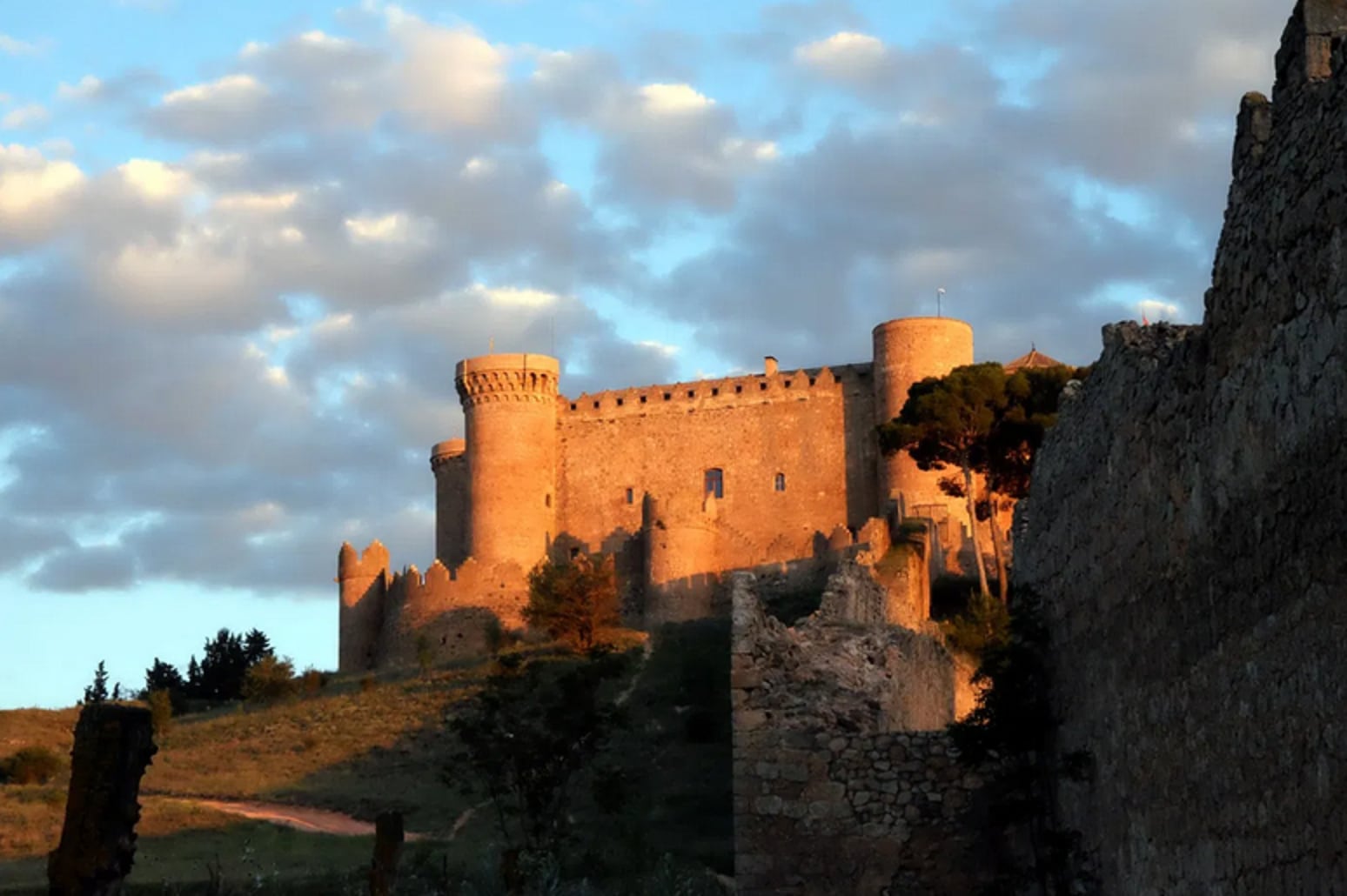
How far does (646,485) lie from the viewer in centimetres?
5453

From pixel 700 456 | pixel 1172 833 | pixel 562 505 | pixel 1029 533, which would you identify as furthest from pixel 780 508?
pixel 1172 833

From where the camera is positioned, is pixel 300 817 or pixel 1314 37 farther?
pixel 300 817

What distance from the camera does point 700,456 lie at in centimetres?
5416

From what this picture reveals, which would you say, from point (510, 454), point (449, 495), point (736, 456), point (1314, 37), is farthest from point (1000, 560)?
point (1314, 37)

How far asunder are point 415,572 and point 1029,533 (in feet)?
131

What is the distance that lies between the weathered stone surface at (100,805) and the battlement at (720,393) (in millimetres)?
45099

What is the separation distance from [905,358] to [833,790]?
127 ft

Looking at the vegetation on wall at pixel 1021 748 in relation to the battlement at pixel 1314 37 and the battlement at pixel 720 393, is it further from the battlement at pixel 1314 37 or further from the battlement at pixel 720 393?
the battlement at pixel 720 393

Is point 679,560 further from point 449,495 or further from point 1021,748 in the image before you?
point 1021,748

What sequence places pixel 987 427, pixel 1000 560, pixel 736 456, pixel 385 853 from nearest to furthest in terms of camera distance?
pixel 385 853 → pixel 1000 560 → pixel 987 427 → pixel 736 456

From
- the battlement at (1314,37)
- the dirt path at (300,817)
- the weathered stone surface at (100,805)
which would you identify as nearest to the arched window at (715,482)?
the dirt path at (300,817)

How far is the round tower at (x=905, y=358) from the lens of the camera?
4912 cm

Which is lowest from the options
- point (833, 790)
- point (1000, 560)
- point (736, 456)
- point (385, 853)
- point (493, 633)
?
point (385, 853)

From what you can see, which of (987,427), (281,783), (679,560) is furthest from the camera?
(679,560)
